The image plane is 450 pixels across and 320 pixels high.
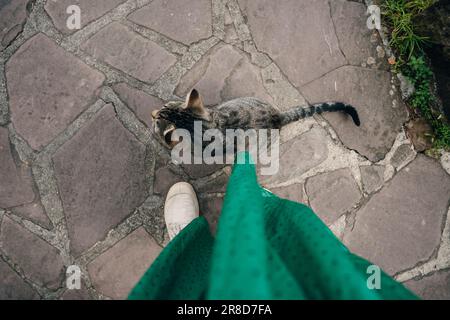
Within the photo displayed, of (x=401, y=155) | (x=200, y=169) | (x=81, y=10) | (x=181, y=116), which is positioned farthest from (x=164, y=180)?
(x=401, y=155)

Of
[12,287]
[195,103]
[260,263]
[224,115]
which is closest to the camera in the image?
[260,263]

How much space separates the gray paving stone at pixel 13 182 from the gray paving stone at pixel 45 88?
18 centimetres

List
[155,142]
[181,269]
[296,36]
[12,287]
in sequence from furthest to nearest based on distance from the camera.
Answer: [296,36] → [155,142] → [12,287] → [181,269]

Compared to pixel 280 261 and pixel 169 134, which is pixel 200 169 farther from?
pixel 280 261

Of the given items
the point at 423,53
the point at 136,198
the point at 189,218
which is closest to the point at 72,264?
the point at 136,198

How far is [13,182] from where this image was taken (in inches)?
98.9

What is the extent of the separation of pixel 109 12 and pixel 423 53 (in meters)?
2.35

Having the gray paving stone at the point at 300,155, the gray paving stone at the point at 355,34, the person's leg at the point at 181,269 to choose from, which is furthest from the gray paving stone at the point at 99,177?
the gray paving stone at the point at 355,34

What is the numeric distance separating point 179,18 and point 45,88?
3.59 feet

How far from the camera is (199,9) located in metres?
2.64

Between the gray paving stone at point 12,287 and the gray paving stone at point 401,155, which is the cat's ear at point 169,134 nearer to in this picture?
the gray paving stone at point 12,287

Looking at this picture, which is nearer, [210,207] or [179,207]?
[179,207]

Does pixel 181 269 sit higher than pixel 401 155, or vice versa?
pixel 401 155

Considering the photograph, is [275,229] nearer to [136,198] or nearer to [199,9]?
[136,198]
